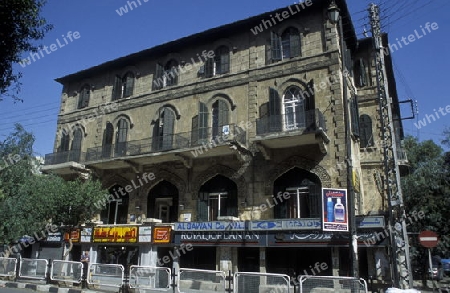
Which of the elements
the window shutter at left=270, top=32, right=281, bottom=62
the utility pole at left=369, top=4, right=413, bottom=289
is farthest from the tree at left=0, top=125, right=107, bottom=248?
the utility pole at left=369, top=4, right=413, bottom=289

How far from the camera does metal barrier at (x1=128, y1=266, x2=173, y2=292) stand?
1285 centimetres

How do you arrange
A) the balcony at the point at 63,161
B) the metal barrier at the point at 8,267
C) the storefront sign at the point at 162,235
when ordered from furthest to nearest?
1. the balcony at the point at 63,161
2. the storefront sign at the point at 162,235
3. the metal barrier at the point at 8,267

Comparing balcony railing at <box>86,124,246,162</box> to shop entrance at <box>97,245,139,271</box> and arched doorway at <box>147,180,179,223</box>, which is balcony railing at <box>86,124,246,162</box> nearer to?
arched doorway at <box>147,180,179,223</box>

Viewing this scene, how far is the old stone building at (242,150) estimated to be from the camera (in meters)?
16.7

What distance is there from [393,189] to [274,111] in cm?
717

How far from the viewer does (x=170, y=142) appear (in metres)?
20.8

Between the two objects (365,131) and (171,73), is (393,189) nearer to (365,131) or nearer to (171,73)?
(365,131)

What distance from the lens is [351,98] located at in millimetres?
19609

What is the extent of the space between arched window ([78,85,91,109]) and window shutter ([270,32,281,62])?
47.1ft

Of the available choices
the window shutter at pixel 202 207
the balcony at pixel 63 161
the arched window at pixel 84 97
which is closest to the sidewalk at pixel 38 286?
the window shutter at pixel 202 207

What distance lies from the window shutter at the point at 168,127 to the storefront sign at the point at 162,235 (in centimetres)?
448

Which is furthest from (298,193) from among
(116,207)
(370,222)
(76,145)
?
(76,145)

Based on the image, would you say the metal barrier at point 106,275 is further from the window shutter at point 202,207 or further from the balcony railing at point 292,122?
the balcony railing at point 292,122

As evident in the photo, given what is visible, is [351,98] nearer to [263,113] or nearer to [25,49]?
[263,113]
